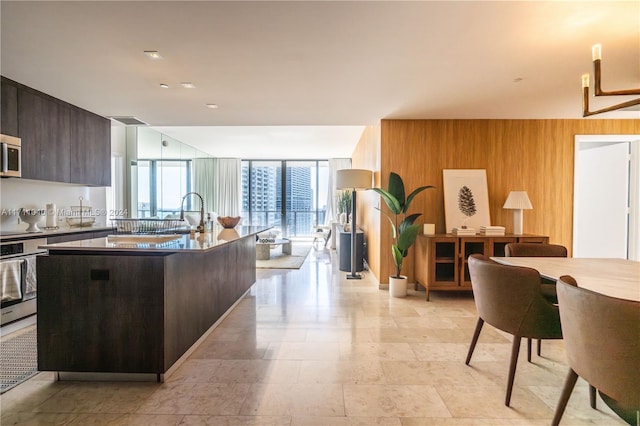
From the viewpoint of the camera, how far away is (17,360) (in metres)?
2.38

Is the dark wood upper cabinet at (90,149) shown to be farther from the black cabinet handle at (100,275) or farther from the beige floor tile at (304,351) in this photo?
the beige floor tile at (304,351)

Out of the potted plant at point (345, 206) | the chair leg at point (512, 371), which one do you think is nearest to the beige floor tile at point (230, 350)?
the chair leg at point (512, 371)

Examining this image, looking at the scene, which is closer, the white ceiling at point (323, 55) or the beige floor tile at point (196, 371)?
the white ceiling at point (323, 55)

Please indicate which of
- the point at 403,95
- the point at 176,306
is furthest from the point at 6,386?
the point at 403,95

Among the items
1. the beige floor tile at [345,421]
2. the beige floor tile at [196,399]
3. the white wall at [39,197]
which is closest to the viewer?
the beige floor tile at [345,421]

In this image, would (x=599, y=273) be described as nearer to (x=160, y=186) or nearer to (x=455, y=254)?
(x=455, y=254)

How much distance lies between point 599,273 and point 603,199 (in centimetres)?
400

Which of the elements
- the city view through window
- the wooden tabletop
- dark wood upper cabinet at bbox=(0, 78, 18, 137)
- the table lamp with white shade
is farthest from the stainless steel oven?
the city view through window

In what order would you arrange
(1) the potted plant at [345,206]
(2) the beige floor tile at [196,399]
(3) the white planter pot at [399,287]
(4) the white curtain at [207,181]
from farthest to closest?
(4) the white curtain at [207,181]
(1) the potted plant at [345,206]
(3) the white planter pot at [399,287]
(2) the beige floor tile at [196,399]

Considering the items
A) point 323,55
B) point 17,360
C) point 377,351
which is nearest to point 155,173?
point 17,360

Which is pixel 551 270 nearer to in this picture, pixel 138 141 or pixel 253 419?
pixel 253 419

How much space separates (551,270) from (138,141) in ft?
21.5

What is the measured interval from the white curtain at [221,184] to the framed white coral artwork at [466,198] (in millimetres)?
6849

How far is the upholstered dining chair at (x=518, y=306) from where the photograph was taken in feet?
6.13
